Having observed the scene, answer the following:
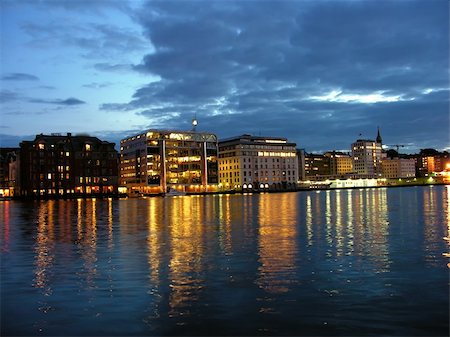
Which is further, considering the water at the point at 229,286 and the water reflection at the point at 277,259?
the water reflection at the point at 277,259

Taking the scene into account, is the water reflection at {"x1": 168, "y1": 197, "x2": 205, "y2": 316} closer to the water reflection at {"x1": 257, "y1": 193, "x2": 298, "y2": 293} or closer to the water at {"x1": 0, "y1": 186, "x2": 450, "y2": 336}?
the water at {"x1": 0, "y1": 186, "x2": 450, "y2": 336}

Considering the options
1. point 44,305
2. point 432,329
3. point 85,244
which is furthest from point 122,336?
point 85,244

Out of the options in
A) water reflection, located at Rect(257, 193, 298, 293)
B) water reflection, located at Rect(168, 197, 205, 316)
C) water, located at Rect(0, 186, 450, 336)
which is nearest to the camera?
water, located at Rect(0, 186, 450, 336)

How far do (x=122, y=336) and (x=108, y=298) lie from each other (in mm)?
5203

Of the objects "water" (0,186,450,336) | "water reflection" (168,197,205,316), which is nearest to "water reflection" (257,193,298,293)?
"water" (0,186,450,336)

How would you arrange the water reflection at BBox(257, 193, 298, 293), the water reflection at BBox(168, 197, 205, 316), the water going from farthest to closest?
the water reflection at BBox(257, 193, 298, 293)
the water reflection at BBox(168, 197, 205, 316)
the water

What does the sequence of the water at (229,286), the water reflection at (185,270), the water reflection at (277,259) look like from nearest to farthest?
1. the water at (229,286)
2. the water reflection at (185,270)
3. the water reflection at (277,259)

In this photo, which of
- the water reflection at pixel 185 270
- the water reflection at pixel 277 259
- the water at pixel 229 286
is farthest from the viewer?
the water reflection at pixel 277 259

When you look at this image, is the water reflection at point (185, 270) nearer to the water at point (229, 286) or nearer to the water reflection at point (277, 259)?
the water at point (229, 286)

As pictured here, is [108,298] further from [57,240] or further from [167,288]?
[57,240]

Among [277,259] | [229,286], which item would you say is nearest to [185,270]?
[229,286]

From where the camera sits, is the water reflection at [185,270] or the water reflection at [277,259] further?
the water reflection at [277,259]

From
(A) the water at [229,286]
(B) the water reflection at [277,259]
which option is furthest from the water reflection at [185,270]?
(B) the water reflection at [277,259]

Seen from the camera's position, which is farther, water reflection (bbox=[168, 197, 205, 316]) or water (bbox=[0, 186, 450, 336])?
water reflection (bbox=[168, 197, 205, 316])
